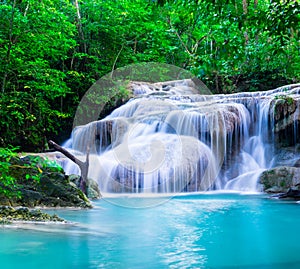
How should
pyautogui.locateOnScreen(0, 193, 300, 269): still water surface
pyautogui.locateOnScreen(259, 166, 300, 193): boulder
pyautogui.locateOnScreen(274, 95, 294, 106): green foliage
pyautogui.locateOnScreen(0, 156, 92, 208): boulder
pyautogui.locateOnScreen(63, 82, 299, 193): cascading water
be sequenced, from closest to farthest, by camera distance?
pyautogui.locateOnScreen(0, 193, 300, 269): still water surface → pyautogui.locateOnScreen(0, 156, 92, 208): boulder → pyautogui.locateOnScreen(259, 166, 300, 193): boulder → pyautogui.locateOnScreen(63, 82, 299, 193): cascading water → pyautogui.locateOnScreen(274, 95, 294, 106): green foliage

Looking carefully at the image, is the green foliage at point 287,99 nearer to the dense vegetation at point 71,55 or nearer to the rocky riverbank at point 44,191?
the dense vegetation at point 71,55

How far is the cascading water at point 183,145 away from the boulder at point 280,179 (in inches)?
14.8

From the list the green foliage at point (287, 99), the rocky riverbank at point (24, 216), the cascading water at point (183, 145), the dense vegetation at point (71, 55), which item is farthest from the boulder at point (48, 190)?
the green foliage at point (287, 99)

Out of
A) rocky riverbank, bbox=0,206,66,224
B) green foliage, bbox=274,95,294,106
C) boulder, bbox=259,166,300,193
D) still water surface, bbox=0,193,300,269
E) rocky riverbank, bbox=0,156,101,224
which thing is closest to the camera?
still water surface, bbox=0,193,300,269

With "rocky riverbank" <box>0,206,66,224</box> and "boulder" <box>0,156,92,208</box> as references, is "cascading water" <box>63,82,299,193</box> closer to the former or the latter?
"boulder" <box>0,156,92,208</box>

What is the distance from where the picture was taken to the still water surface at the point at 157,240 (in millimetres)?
3186

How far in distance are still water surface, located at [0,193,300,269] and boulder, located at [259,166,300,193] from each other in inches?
122

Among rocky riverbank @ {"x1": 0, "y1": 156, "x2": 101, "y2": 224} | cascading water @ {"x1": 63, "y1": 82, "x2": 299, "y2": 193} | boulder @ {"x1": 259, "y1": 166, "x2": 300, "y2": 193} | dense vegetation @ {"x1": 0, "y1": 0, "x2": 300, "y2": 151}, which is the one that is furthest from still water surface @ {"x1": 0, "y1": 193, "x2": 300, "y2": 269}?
dense vegetation @ {"x1": 0, "y1": 0, "x2": 300, "y2": 151}

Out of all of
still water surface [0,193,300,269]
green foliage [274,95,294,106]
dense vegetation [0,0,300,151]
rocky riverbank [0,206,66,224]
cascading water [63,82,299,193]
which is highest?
dense vegetation [0,0,300,151]

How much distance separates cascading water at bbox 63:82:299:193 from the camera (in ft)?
33.0

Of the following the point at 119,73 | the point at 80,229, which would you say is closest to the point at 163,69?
the point at 119,73

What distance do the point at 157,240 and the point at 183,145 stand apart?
279 inches

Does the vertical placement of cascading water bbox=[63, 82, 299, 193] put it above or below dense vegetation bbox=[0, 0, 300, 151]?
below

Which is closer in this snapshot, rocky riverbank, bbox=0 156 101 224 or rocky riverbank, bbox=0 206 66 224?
rocky riverbank, bbox=0 206 66 224
